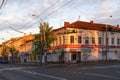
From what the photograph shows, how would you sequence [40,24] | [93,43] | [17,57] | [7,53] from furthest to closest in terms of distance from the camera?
[7,53] < [17,57] < [93,43] < [40,24]

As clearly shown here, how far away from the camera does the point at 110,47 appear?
7400 centimetres

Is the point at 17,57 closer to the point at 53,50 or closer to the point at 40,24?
the point at 53,50

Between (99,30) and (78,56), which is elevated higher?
(99,30)

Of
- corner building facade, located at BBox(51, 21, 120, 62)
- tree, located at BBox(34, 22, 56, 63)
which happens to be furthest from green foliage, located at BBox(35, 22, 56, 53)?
corner building facade, located at BBox(51, 21, 120, 62)

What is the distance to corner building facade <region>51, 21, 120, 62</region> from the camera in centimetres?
6869

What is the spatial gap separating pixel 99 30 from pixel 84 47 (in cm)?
624

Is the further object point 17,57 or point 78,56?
point 17,57

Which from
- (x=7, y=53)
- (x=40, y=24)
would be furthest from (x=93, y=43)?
(x=7, y=53)

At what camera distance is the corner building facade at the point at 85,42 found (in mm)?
68688

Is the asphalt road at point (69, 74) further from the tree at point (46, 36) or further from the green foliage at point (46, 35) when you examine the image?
the green foliage at point (46, 35)

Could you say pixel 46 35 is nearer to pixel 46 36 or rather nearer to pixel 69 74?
pixel 46 36

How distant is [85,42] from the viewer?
7050 cm

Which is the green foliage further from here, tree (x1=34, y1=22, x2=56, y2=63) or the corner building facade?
the corner building facade

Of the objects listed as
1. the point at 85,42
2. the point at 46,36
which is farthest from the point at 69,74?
the point at 85,42
